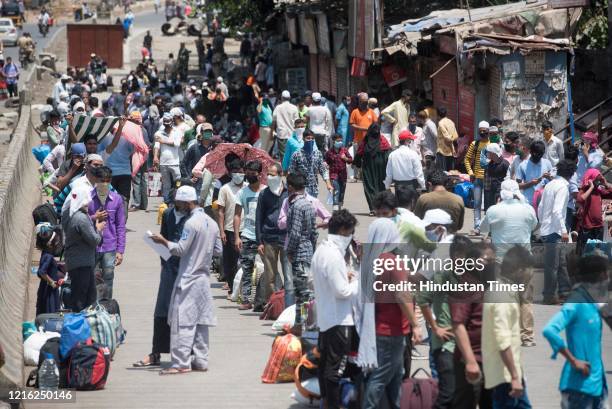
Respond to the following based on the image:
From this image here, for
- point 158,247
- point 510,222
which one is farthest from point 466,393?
point 510,222

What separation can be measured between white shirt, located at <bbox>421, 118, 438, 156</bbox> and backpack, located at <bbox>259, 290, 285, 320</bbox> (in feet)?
29.4

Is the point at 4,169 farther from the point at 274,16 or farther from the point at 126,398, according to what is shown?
the point at 274,16

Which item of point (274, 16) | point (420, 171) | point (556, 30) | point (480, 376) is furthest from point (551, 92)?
point (274, 16)

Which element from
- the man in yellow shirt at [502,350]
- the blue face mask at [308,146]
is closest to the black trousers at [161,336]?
the man in yellow shirt at [502,350]

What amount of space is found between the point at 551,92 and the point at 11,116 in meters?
24.0

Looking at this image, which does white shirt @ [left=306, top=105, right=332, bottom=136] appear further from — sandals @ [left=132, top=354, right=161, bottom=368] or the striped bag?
sandals @ [left=132, top=354, right=161, bottom=368]

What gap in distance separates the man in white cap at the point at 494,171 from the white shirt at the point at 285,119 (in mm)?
7577

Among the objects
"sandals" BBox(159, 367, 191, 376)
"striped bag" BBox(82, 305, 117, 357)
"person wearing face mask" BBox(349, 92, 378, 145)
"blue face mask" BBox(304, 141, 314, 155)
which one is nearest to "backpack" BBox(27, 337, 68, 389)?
"striped bag" BBox(82, 305, 117, 357)

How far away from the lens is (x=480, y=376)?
29.3 feet

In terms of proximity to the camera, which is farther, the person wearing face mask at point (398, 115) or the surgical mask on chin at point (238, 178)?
the person wearing face mask at point (398, 115)

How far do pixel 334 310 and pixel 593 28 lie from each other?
19.9 meters

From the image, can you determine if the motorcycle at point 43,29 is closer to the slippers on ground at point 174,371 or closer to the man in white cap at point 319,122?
the man in white cap at point 319,122

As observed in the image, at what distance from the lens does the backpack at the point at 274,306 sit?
46.1ft

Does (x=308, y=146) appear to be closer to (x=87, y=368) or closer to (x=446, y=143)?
(x=446, y=143)
